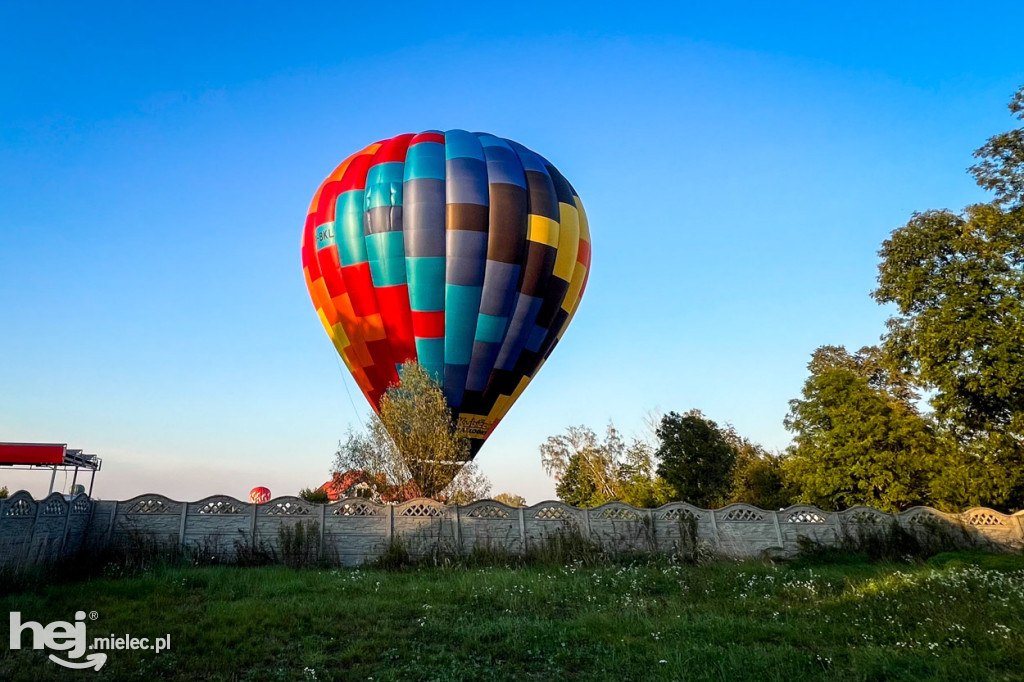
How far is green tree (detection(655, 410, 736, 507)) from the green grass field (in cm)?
1822

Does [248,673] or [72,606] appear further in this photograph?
[72,606]

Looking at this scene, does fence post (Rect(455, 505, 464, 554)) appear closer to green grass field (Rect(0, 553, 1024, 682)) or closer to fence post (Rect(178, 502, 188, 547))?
green grass field (Rect(0, 553, 1024, 682))

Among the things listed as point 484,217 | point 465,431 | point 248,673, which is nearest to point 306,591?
point 248,673

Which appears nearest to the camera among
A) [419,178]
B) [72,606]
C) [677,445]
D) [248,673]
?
[248,673]

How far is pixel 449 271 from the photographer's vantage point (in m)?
22.2

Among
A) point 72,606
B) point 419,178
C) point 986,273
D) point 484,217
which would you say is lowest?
point 72,606

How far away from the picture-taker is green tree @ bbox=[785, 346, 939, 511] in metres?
25.9

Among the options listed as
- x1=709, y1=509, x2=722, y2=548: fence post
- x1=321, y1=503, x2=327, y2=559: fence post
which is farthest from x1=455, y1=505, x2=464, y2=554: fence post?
x1=709, y1=509, x2=722, y2=548: fence post

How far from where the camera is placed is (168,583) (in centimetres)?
1036

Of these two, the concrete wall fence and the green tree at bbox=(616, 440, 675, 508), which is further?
the green tree at bbox=(616, 440, 675, 508)

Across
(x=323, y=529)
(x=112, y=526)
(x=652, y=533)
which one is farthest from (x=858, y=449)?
(x=112, y=526)

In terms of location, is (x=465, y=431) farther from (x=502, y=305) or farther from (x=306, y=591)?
(x=306, y=591)

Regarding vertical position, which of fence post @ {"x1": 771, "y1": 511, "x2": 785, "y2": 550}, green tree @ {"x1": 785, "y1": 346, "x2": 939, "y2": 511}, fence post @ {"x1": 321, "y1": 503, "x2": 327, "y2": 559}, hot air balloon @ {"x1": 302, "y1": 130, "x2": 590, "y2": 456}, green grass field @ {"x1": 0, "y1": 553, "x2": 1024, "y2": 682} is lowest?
green grass field @ {"x1": 0, "y1": 553, "x2": 1024, "y2": 682}

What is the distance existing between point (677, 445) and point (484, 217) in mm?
16119
